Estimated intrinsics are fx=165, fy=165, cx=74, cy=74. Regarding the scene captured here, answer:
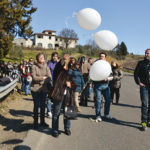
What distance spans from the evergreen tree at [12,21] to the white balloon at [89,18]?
8.76 metres

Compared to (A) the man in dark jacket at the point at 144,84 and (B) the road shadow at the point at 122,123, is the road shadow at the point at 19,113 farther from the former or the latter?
(A) the man in dark jacket at the point at 144,84

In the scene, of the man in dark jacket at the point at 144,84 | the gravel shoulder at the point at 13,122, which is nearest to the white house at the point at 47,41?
the gravel shoulder at the point at 13,122

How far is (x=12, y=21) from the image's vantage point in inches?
578

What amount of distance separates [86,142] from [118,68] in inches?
170

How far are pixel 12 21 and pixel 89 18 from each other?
38.2ft

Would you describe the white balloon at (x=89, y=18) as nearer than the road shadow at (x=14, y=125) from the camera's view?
No

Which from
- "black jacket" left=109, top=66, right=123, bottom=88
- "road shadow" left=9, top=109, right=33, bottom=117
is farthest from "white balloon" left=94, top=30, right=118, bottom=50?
"road shadow" left=9, top=109, right=33, bottom=117

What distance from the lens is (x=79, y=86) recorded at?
6.21m

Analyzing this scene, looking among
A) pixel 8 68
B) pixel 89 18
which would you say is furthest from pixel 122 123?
pixel 8 68

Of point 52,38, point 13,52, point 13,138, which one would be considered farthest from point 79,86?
point 52,38

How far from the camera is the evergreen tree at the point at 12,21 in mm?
12867

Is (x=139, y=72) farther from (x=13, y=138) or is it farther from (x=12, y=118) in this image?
(x=12, y=118)

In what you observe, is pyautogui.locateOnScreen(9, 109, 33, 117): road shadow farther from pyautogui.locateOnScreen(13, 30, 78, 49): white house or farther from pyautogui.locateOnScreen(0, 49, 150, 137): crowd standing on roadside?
pyautogui.locateOnScreen(13, 30, 78, 49): white house

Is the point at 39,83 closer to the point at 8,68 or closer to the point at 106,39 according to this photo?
the point at 106,39
